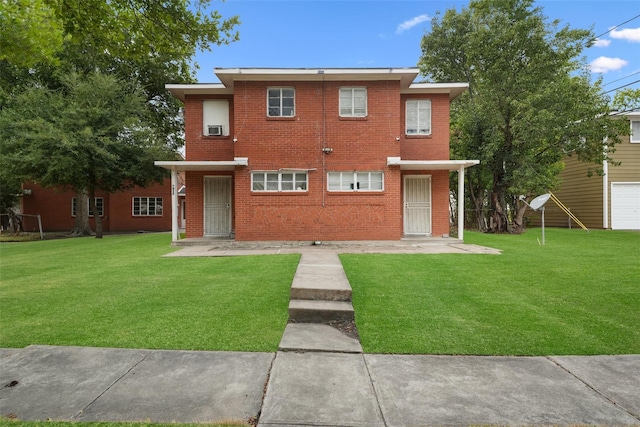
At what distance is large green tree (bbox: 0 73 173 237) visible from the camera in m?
15.8

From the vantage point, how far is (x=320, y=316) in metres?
4.35

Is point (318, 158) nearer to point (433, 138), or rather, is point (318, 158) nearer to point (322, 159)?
point (322, 159)

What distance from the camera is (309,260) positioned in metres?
7.68

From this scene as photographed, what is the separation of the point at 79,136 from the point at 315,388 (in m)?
17.9

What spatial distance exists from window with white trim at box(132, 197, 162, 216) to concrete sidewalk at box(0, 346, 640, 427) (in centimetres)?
2597

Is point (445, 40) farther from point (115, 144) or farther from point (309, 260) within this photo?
point (309, 260)

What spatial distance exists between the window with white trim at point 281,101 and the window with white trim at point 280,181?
203cm

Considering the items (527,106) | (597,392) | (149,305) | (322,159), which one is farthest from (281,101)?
(597,392)

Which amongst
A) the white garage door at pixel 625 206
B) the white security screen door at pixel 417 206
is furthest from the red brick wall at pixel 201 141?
the white garage door at pixel 625 206

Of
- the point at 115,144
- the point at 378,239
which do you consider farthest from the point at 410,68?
the point at 115,144

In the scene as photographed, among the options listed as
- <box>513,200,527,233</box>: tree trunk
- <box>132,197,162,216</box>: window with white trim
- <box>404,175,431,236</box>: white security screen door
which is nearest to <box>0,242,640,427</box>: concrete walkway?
<box>404,175,431,236</box>: white security screen door

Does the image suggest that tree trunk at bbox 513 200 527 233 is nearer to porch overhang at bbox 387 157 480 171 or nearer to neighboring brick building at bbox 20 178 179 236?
porch overhang at bbox 387 157 480 171

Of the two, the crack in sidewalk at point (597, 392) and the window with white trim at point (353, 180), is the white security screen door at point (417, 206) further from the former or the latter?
the crack in sidewalk at point (597, 392)

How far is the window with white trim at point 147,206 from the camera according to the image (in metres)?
27.4
